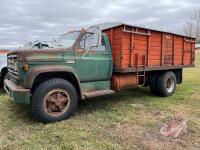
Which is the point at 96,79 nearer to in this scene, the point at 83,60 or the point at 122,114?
the point at 83,60

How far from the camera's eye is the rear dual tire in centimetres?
736

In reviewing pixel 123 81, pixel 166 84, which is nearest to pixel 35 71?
pixel 123 81

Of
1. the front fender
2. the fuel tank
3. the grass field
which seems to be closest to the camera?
the grass field

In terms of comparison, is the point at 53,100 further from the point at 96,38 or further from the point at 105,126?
the point at 96,38

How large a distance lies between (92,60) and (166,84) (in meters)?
3.03

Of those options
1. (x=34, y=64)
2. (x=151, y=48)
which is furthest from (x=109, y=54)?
(x=34, y=64)

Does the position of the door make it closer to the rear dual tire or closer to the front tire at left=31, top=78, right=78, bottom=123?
the front tire at left=31, top=78, right=78, bottom=123

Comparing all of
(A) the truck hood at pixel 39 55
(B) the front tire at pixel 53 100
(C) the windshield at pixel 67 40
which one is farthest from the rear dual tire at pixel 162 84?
(A) the truck hood at pixel 39 55

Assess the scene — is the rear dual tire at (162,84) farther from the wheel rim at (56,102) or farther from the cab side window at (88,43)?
the wheel rim at (56,102)

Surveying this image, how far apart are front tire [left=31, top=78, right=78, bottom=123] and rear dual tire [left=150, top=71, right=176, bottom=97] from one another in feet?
10.5

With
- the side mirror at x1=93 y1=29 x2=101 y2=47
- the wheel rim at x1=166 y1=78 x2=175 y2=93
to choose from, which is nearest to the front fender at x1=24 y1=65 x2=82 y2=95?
the side mirror at x1=93 y1=29 x2=101 y2=47

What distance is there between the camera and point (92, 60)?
18.6ft

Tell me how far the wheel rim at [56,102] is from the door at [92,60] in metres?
0.66

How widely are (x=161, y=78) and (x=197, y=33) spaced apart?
173ft
